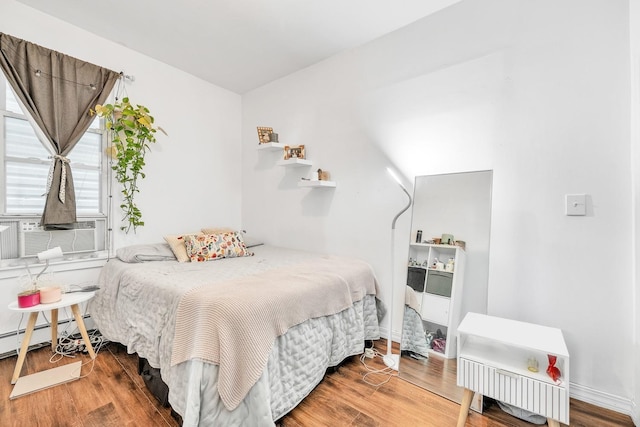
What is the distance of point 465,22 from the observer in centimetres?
195

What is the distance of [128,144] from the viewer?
2439 mm

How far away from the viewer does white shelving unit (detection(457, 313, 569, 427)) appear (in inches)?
46.6

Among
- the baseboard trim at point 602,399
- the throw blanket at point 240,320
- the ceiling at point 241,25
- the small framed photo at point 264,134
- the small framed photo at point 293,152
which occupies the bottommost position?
the baseboard trim at point 602,399

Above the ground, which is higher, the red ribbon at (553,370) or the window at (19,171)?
the window at (19,171)

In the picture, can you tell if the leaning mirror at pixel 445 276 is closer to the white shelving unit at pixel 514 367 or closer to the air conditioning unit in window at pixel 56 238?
the white shelving unit at pixel 514 367

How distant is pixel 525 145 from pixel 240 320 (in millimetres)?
1948

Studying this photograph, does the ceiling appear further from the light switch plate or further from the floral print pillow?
the floral print pillow

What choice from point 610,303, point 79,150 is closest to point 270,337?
point 610,303

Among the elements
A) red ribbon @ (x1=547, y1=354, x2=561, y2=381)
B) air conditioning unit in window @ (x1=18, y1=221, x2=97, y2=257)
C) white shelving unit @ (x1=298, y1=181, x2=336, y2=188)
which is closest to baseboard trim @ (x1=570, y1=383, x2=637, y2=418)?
red ribbon @ (x1=547, y1=354, x2=561, y2=381)

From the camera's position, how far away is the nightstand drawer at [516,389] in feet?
3.84

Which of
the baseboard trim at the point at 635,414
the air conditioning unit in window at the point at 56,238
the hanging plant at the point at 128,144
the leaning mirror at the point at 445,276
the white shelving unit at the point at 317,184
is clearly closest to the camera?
the baseboard trim at the point at 635,414

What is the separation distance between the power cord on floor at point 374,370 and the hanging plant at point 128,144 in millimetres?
2298

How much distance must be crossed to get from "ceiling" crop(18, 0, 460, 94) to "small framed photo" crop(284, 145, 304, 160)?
853 millimetres

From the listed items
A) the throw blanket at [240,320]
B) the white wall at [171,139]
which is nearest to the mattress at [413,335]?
the throw blanket at [240,320]
